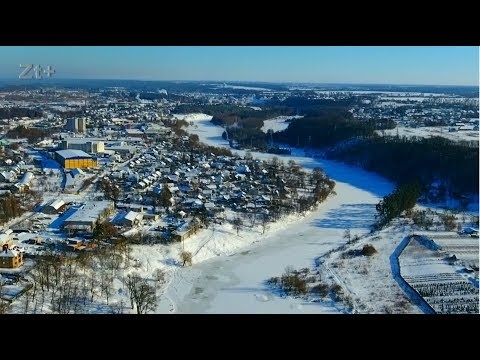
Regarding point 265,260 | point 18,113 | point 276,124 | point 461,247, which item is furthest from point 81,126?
point 461,247

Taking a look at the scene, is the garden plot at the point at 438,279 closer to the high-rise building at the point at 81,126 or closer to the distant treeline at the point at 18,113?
the high-rise building at the point at 81,126

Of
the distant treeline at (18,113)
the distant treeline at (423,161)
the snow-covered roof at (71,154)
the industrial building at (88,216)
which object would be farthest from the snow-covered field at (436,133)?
the distant treeline at (18,113)

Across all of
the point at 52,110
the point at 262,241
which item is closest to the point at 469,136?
the point at 262,241

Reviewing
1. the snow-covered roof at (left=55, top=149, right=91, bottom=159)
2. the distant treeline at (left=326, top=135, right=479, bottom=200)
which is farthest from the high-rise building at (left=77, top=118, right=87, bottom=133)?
the distant treeline at (left=326, top=135, right=479, bottom=200)

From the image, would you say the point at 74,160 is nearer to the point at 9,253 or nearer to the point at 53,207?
the point at 53,207

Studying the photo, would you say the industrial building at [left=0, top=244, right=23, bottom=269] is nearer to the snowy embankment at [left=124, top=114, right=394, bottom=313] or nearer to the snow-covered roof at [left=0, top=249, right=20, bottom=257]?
the snow-covered roof at [left=0, top=249, right=20, bottom=257]

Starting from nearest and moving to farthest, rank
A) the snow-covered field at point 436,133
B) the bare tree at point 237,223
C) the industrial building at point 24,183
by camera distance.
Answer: the bare tree at point 237,223 < the industrial building at point 24,183 < the snow-covered field at point 436,133
